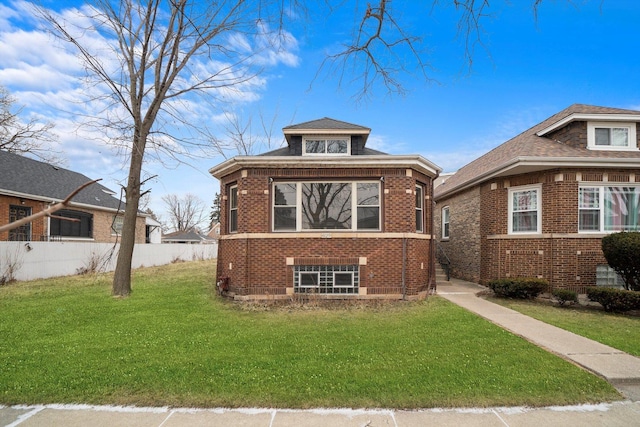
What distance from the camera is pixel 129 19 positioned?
11.0 metres

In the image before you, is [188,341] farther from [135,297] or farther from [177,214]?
[177,214]

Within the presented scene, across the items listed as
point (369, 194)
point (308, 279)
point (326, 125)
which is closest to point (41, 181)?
point (326, 125)

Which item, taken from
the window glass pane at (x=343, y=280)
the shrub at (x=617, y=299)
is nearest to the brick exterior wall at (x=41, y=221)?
the window glass pane at (x=343, y=280)

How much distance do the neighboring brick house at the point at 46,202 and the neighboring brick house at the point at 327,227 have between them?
8.09 meters

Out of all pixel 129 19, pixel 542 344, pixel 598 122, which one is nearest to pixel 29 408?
pixel 542 344

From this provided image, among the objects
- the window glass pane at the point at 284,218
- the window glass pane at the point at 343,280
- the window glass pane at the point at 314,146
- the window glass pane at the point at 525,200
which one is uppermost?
the window glass pane at the point at 314,146

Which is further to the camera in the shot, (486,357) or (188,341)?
(188,341)

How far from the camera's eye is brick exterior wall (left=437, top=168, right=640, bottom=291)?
35.2ft

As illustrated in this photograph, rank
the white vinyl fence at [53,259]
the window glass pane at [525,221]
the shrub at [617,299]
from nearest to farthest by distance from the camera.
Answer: the shrub at [617,299] → the window glass pane at [525,221] → the white vinyl fence at [53,259]

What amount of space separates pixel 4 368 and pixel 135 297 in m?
5.76

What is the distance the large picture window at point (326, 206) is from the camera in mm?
10422

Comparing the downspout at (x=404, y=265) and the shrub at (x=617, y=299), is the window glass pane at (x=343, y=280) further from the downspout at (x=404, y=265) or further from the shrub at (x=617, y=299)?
the shrub at (x=617, y=299)

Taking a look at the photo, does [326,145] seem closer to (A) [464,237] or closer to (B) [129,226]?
(B) [129,226]

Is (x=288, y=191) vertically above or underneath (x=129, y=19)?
underneath
